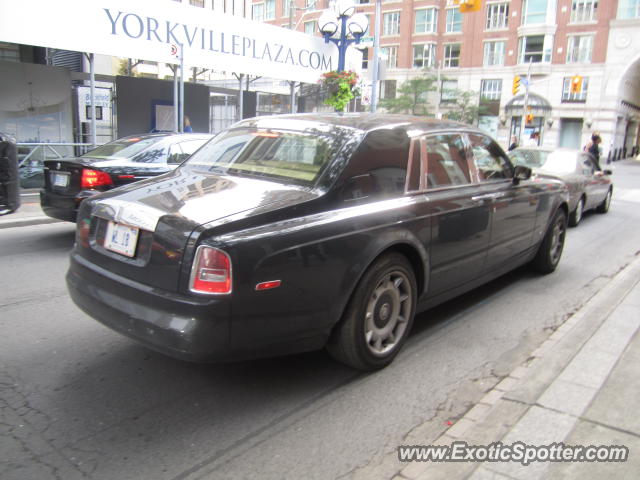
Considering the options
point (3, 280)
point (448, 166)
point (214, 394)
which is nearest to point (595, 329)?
point (448, 166)

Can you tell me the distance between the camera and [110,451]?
2803 millimetres

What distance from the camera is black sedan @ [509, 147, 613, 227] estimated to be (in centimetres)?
1016

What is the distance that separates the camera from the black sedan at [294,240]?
2.93m

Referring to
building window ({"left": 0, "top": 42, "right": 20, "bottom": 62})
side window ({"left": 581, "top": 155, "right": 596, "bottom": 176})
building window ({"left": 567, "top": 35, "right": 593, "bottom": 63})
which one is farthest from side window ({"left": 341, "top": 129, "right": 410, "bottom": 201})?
building window ({"left": 567, "top": 35, "right": 593, "bottom": 63})

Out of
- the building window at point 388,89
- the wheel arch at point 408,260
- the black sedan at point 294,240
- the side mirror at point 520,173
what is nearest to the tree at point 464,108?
the building window at point 388,89

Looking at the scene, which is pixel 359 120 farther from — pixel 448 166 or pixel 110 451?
pixel 110 451

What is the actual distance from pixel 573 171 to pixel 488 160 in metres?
6.16

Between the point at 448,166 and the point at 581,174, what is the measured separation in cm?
727

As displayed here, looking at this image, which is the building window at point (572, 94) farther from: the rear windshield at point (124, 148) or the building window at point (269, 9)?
the rear windshield at point (124, 148)

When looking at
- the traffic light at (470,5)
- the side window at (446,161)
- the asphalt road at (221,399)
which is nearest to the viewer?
the asphalt road at (221,399)

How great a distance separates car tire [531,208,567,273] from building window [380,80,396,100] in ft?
191

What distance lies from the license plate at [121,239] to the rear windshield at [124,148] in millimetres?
4504

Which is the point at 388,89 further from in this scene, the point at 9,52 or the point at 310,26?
the point at 9,52

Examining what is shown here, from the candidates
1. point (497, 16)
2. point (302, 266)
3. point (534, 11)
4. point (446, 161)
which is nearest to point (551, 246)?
point (446, 161)
